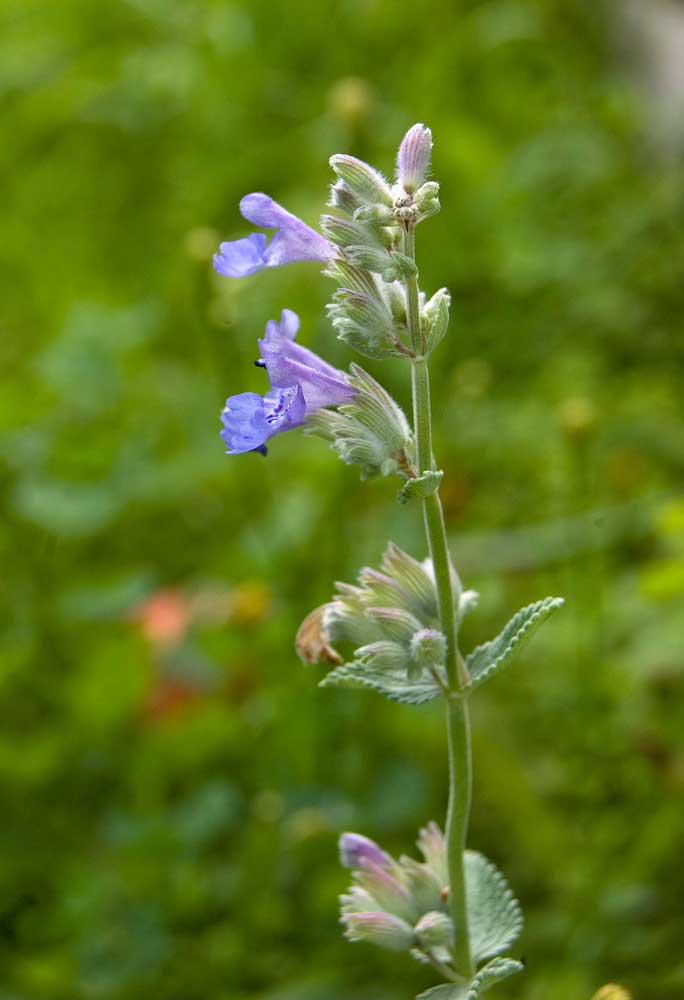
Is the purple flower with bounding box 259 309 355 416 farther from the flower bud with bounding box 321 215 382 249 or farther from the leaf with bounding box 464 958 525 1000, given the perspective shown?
the leaf with bounding box 464 958 525 1000

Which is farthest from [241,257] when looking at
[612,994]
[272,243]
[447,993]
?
[612,994]

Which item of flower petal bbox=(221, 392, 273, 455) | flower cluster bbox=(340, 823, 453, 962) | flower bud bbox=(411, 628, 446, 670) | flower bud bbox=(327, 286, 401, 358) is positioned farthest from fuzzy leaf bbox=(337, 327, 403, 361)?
flower cluster bbox=(340, 823, 453, 962)

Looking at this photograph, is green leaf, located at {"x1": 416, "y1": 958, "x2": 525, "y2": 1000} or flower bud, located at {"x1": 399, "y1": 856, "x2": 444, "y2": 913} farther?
flower bud, located at {"x1": 399, "y1": 856, "x2": 444, "y2": 913}

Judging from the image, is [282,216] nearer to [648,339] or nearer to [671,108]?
[648,339]

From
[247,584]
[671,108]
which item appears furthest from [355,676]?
[671,108]

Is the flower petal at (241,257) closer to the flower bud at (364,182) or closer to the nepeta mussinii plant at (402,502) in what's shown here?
the nepeta mussinii plant at (402,502)

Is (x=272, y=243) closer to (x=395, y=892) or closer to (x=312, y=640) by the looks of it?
(x=312, y=640)

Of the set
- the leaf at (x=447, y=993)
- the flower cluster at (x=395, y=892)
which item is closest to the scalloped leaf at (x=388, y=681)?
the flower cluster at (x=395, y=892)

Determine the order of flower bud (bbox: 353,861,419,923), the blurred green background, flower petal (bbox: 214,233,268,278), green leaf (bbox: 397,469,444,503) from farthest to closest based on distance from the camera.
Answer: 1. the blurred green background
2. flower bud (bbox: 353,861,419,923)
3. flower petal (bbox: 214,233,268,278)
4. green leaf (bbox: 397,469,444,503)

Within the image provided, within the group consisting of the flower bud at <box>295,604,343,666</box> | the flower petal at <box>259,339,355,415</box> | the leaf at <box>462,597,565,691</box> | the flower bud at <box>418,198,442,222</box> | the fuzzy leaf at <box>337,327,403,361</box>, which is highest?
the flower bud at <box>418,198,442,222</box>
